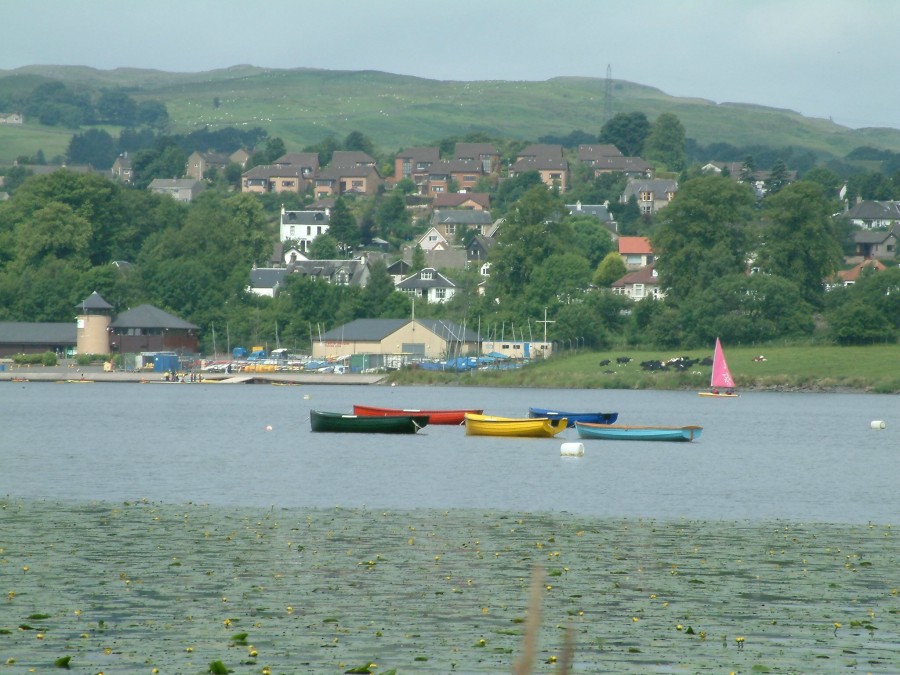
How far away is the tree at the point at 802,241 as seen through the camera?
130 metres

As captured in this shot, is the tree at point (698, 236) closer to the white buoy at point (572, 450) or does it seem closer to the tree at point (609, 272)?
the tree at point (609, 272)

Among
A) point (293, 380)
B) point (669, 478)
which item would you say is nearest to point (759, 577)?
point (669, 478)

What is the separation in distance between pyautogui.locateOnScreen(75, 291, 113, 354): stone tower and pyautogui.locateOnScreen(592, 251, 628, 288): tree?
54.6m

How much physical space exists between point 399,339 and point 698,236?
30.6 meters

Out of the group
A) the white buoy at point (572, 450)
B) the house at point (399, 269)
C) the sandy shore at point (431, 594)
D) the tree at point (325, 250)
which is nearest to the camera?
the sandy shore at point (431, 594)

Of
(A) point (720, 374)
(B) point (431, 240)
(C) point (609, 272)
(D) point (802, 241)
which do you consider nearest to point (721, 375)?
(A) point (720, 374)

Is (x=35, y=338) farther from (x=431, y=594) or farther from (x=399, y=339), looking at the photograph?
(x=431, y=594)

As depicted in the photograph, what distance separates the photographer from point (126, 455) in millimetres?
55812

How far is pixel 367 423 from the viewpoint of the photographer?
227ft

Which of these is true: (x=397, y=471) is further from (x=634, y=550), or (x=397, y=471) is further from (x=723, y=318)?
(x=723, y=318)

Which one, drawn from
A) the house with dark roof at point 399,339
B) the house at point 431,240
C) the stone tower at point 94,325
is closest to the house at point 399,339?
the house with dark roof at point 399,339

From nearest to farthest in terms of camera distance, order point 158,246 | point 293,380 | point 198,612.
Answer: point 198,612 < point 293,380 < point 158,246

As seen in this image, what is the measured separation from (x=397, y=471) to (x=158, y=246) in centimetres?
11870

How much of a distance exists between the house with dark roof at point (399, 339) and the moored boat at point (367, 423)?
227 ft
